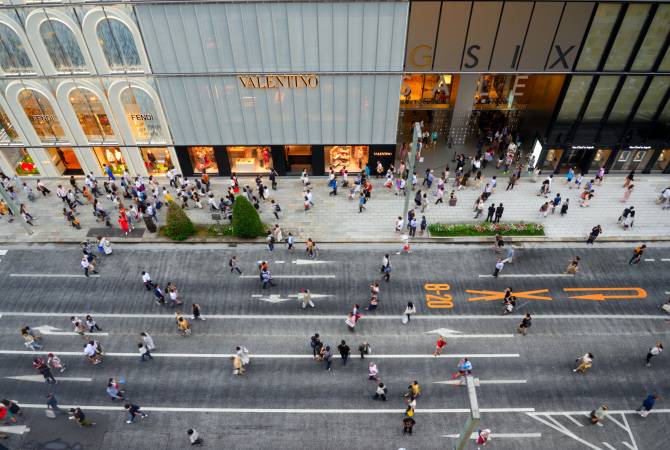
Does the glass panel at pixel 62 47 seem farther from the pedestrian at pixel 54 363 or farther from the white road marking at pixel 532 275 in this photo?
the white road marking at pixel 532 275

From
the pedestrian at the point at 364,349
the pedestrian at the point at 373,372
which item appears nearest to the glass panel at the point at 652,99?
the pedestrian at the point at 364,349

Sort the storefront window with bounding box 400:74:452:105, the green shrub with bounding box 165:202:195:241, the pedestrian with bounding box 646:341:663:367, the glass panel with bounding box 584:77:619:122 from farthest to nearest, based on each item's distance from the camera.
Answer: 1. the storefront window with bounding box 400:74:452:105
2. the glass panel with bounding box 584:77:619:122
3. the green shrub with bounding box 165:202:195:241
4. the pedestrian with bounding box 646:341:663:367

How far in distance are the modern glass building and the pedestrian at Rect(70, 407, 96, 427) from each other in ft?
70.2

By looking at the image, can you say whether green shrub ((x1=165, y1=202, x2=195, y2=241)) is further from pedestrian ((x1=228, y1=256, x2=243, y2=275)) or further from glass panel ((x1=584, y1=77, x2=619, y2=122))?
glass panel ((x1=584, y1=77, x2=619, y2=122))

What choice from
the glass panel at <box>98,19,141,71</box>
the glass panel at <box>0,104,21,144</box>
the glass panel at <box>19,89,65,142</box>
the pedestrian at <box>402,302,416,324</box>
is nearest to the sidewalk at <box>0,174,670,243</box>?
the glass panel at <box>0,104,21,144</box>

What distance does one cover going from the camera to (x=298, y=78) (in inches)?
1366

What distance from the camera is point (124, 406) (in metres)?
24.3

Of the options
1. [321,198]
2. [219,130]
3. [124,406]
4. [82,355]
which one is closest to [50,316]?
[82,355]

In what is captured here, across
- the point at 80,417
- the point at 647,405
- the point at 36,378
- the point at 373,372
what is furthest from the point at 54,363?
the point at 647,405

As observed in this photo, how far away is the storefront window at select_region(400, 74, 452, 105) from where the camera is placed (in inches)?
1647

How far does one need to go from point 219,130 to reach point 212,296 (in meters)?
14.2

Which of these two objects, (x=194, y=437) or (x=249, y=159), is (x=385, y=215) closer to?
(x=249, y=159)

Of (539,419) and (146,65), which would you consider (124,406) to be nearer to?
(539,419)

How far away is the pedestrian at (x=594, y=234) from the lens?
3203cm
